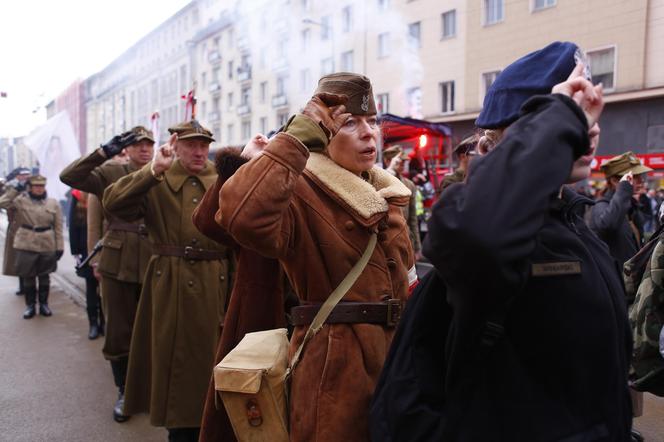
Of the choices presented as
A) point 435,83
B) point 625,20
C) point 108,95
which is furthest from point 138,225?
point 108,95

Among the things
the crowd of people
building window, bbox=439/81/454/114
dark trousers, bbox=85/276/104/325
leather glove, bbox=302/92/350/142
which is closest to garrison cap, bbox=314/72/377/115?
the crowd of people

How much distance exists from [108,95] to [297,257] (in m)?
52.5

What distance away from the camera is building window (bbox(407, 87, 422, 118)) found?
2352 centimetres

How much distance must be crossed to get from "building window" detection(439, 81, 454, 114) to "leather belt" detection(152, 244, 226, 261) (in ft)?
65.2

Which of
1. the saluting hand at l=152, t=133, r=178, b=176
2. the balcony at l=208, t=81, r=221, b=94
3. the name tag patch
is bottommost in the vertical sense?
the name tag patch

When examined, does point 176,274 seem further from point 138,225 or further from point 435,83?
point 435,83

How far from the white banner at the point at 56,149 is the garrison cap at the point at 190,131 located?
376cm

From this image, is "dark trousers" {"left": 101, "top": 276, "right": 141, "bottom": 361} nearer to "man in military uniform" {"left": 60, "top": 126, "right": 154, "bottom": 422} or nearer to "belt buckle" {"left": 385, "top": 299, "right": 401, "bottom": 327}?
"man in military uniform" {"left": 60, "top": 126, "right": 154, "bottom": 422}

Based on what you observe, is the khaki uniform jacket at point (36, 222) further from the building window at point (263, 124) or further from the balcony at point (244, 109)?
the balcony at point (244, 109)

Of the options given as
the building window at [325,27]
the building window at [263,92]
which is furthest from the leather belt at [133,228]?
the building window at [263,92]

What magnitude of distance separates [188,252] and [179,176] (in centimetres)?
51

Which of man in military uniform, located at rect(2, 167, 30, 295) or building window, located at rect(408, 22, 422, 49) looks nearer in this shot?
man in military uniform, located at rect(2, 167, 30, 295)

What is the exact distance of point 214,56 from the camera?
42.9 metres

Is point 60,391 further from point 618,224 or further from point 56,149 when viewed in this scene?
point 618,224
